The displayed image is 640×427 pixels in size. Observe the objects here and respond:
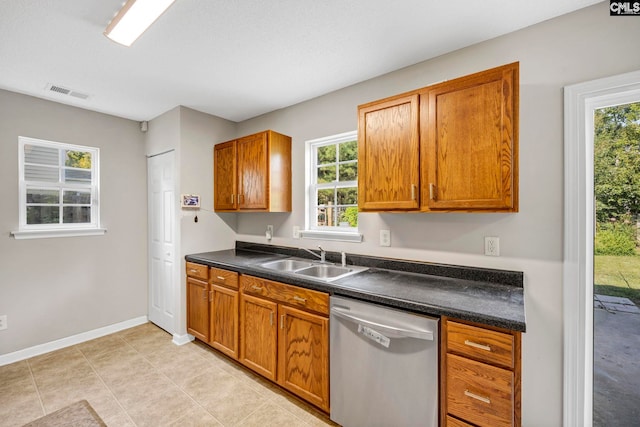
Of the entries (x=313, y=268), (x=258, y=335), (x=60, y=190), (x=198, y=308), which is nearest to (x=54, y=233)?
(x=60, y=190)

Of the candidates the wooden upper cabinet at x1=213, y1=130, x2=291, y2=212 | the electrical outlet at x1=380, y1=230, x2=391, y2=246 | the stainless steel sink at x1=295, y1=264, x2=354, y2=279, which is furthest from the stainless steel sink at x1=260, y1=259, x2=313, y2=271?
the electrical outlet at x1=380, y1=230, x2=391, y2=246

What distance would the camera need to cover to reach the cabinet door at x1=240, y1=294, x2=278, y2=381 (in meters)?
2.18

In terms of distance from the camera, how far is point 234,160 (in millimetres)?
3066

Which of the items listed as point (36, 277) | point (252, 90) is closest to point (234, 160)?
point (252, 90)

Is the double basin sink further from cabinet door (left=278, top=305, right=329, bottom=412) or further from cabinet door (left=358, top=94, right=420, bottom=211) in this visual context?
cabinet door (left=358, top=94, right=420, bottom=211)

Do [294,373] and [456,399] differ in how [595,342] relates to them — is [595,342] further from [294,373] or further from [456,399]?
[294,373]

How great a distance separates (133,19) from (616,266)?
3.08 metres

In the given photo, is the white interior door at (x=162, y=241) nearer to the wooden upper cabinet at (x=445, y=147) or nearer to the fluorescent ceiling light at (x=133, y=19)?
the fluorescent ceiling light at (x=133, y=19)

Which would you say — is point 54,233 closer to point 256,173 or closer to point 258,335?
point 256,173

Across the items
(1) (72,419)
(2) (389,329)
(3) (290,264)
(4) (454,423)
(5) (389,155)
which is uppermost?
(5) (389,155)

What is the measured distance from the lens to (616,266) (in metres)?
1.59

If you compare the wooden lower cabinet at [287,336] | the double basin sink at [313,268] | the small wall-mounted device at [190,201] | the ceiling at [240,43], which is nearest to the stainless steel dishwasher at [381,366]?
the wooden lower cabinet at [287,336]

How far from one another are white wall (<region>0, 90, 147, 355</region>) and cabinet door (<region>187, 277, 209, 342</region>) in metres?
1.03

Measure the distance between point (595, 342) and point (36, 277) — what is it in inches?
180
